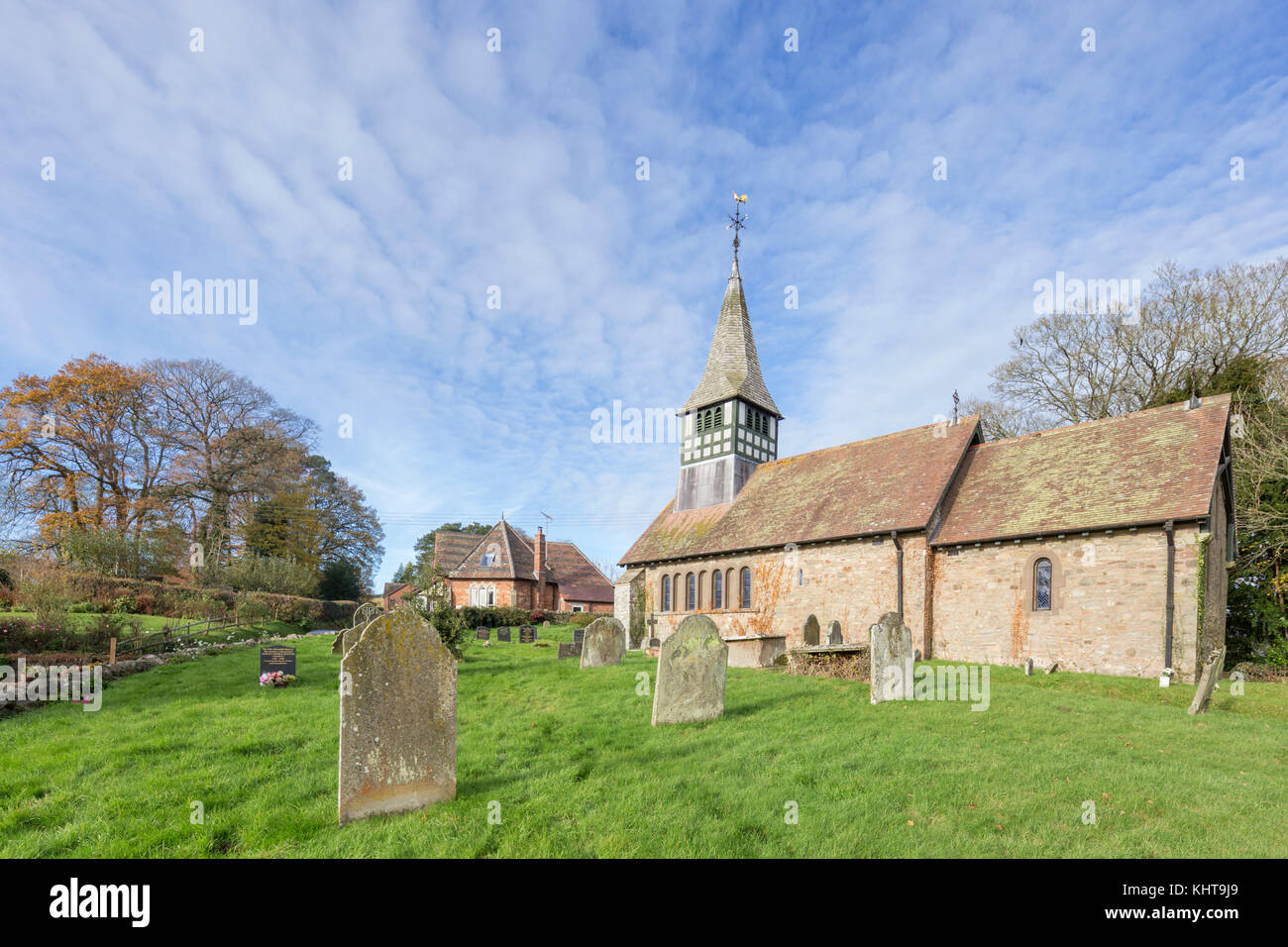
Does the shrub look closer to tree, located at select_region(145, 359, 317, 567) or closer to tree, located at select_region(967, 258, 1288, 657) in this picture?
tree, located at select_region(145, 359, 317, 567)

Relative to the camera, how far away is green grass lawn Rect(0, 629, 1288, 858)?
4527mm

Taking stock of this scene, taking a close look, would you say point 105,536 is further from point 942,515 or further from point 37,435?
point 942,515

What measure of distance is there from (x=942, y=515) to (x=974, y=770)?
13.4 metres

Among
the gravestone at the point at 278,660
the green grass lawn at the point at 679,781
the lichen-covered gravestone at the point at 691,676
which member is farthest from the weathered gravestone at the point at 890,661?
the gravestone at the point at 278,660

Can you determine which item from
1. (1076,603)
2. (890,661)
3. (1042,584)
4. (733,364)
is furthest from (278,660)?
(733,364)

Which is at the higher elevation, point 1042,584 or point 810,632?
point 1042,584

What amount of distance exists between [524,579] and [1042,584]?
2909 cm

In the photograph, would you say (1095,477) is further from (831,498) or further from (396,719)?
(396,719)

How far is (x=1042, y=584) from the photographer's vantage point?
15.7m

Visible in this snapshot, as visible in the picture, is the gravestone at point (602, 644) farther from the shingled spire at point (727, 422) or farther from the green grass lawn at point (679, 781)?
the shingled spire at point (727, 422)

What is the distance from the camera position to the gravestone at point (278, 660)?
38.2 ft

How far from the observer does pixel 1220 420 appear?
1539 cm
